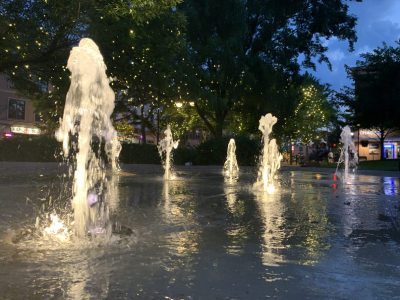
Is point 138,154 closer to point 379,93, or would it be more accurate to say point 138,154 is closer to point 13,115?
point 379,93

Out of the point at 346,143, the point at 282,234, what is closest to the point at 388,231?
the point at 282,234

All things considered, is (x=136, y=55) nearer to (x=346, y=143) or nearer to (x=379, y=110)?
(x=346, y=143)

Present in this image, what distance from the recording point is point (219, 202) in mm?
9523

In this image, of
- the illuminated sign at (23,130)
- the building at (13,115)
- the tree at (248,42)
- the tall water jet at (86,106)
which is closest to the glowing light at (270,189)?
the tall water jet at (86,106)

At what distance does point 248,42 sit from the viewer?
34094 mm

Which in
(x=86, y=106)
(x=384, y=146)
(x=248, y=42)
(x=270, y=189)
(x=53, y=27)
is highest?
(x=248, y=42)

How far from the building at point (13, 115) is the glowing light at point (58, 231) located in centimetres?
4165

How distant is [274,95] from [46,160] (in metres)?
Answer: 17.2

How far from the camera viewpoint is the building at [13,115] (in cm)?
4603

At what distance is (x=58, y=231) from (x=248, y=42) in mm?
30477

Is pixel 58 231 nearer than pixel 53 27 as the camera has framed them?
Yes

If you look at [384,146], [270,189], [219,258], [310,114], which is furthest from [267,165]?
[384,146]

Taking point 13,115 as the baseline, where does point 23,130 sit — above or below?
below

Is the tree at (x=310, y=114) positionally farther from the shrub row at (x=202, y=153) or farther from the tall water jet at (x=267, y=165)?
the tall water jet at (x=267, y=165)
